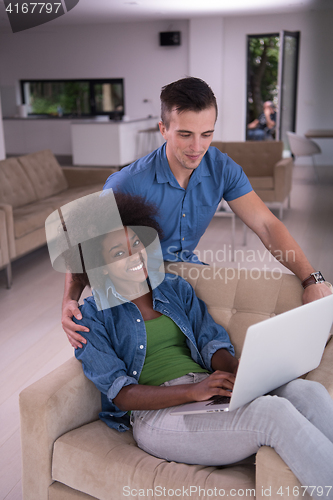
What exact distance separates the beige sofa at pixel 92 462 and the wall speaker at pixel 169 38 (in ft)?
28.4

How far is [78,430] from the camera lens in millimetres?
1272

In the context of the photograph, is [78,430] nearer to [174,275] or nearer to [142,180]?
[174,275]

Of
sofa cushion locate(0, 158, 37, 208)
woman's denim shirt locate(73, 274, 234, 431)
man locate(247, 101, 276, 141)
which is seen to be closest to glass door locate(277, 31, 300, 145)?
man locate(247, 101, 276, 141)

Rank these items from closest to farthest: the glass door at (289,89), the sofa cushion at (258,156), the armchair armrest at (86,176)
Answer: the armchair armrest at (86,176) → the sofa cushion at (258,156) → the glass door at (289,89)

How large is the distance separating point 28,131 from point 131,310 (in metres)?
8.78

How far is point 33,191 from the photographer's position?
429 centimetres

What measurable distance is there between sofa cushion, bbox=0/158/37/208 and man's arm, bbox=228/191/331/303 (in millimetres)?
2720

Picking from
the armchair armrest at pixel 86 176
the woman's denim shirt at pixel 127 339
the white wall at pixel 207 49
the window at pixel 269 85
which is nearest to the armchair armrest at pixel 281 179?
the armchair armrest at pixel 86 176

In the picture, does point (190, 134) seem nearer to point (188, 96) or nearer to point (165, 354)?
point (188, 96)

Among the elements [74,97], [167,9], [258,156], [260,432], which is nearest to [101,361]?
[260,432]

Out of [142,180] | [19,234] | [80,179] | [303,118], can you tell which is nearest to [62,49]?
[303,118]

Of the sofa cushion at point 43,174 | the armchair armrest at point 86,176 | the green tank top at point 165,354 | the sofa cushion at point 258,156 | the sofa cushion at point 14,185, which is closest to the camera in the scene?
the green tank top at point 165,354

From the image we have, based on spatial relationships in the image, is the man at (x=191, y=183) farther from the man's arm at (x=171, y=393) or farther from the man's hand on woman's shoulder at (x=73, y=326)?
the man's arm at (x=171, y=393)

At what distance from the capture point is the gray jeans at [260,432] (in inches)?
39.6
